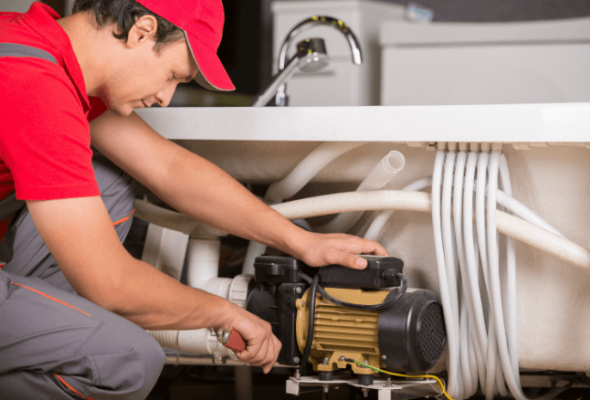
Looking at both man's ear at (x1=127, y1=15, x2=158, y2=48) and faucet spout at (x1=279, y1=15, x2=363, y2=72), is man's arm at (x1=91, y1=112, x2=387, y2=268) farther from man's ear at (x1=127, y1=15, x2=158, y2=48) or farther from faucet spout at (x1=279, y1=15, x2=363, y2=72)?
faucet spout at (x1=279, y1=15, x2=363, y2=72)

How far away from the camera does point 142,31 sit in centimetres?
81

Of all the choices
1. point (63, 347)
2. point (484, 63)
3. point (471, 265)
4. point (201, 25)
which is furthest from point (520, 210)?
point (484, 63)

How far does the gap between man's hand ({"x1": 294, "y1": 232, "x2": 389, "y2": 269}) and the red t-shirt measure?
387 mm

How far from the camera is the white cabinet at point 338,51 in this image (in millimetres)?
2041

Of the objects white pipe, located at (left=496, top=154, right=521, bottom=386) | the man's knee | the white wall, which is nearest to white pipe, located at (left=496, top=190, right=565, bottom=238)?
white pipe, located at (left=496, top=154, right=521, bottom=386)

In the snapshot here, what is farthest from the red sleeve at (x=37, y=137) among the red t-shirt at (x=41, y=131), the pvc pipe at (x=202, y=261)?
the pvc pipe at (x=202, y=261)

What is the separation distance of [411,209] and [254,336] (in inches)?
12.9

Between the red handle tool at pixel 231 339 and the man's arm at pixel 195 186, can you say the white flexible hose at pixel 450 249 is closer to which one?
the man's arm at pixel 195 186

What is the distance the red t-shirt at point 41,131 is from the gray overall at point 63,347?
0.12 ft

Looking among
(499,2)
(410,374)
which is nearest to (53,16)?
(410,374)

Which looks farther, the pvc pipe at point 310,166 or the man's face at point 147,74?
the pvc pipe at point 310,166

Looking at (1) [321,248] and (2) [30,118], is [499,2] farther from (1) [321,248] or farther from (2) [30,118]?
(2) [30,118]

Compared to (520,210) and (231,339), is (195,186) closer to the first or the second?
(231,339)

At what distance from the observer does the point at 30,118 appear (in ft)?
2.23
